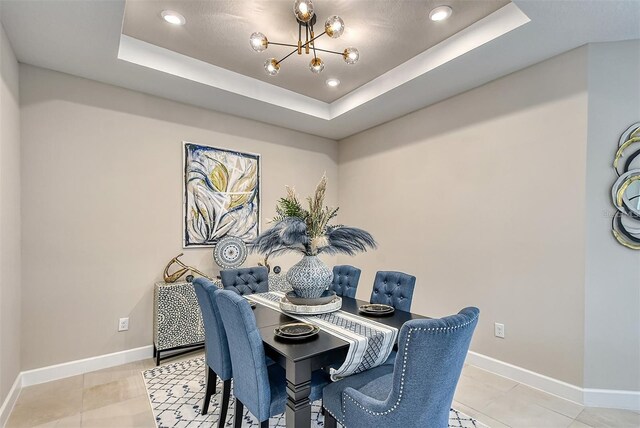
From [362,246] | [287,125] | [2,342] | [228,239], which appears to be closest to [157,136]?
[228,239]

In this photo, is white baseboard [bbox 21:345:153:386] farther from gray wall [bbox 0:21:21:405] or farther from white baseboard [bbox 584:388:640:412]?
white baseboard [bbox 584:388:640:412]

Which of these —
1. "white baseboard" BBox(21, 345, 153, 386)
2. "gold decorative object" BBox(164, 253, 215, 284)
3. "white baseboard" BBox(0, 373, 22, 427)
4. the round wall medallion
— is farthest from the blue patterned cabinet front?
"white baseboard" BBox(0, 373, 22, 427)

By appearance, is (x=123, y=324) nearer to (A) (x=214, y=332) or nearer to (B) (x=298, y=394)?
(A) (x=214, y=332)

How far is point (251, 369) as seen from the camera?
1665 mm

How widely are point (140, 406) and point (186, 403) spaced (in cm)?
34

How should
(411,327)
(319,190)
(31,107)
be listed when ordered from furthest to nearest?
(31,107) < (319,190) < (411,327)

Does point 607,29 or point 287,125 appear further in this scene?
point 287,125

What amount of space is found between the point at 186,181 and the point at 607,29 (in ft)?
12.8

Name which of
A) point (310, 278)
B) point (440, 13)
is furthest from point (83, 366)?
point (440, 13)

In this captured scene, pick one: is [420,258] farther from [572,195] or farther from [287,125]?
[287,125]

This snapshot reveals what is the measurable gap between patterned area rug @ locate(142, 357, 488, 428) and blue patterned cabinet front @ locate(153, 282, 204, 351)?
0.23 metres

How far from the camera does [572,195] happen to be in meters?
2.54

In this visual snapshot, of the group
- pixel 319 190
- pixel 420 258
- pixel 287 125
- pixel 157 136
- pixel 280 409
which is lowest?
pixel 280 409

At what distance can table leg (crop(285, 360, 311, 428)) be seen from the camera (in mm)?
1518
